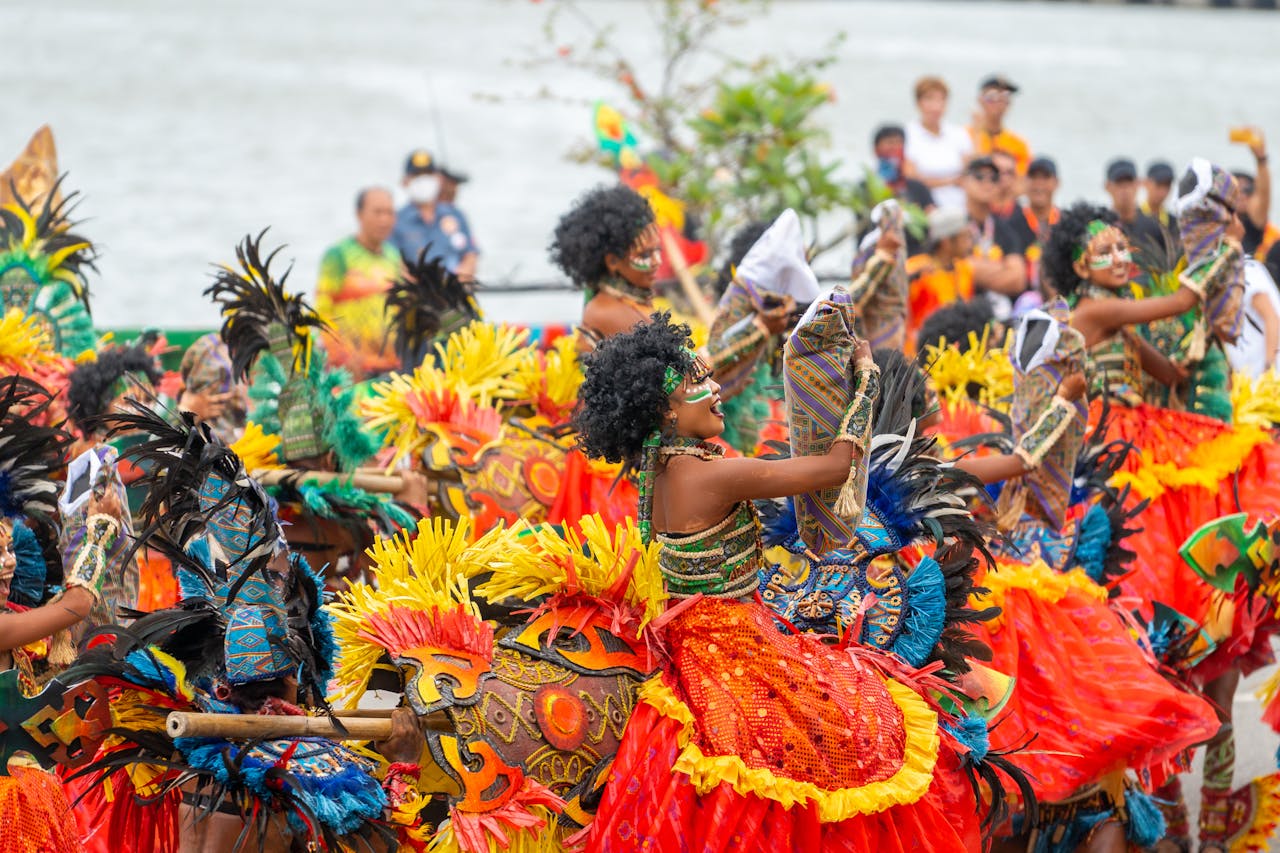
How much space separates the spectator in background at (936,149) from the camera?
12305 mm

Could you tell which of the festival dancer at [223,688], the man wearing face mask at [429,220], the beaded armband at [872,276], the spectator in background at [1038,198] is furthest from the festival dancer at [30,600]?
the spectator in background at [1038,198]

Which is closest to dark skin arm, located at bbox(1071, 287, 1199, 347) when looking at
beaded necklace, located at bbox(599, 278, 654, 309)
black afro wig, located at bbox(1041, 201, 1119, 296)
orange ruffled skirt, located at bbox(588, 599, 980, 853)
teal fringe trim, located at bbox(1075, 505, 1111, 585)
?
black afro wig, located at bbox(1041, 201, 1119, 296)

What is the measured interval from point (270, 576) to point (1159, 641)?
3.33 meters

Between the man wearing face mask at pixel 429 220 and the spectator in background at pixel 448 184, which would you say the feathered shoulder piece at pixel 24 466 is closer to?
the man wearing face mask at pixel 429 220

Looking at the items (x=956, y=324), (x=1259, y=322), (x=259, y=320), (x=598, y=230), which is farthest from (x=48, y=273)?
(x=1259, y=322)

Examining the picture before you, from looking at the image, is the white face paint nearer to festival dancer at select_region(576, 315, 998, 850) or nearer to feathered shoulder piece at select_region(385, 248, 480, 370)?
feathered shoulder piece at select_region(385, 248, 480, 370)

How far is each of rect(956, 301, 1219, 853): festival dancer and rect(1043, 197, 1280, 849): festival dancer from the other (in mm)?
689

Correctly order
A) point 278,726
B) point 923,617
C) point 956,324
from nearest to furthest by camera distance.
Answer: point 278,726 → point 923,617 → point 956,324

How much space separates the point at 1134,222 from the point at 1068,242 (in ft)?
8.20

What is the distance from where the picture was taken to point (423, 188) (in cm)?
1238

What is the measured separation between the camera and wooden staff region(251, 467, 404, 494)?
19.8 ft

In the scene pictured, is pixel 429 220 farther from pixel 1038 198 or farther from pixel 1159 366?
pixel 1159 366

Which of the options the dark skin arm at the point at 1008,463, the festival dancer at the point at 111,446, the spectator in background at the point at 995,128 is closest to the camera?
the festival dancer at the point at 111,446

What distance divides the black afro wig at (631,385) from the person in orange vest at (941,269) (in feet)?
18.6
